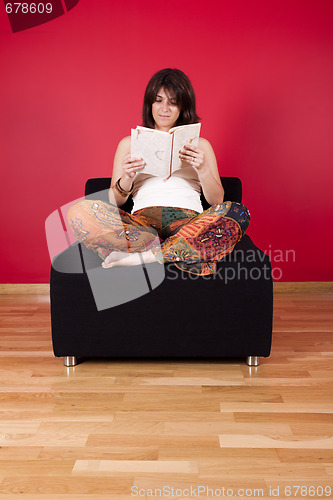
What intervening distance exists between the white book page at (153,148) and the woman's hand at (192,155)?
0.07 metres

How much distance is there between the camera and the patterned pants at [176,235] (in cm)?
173

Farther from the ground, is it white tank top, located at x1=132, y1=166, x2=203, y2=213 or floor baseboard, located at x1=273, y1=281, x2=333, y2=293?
white tank top, located at x1=132, y1=166, x2=203, y2=213

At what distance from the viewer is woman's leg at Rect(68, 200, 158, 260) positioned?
178cm

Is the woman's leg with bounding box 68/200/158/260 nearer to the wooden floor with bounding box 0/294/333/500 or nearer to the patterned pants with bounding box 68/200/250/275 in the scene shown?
the patterned pants with bounding box 68/200/250/275

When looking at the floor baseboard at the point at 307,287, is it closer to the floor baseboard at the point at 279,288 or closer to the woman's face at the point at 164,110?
the floor baseboard at the point at 279,288

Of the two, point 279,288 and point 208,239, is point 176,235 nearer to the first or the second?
point 208,239

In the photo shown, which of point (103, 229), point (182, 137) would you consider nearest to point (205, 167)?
point (182, 137)

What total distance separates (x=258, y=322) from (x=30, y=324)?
123 centimetres

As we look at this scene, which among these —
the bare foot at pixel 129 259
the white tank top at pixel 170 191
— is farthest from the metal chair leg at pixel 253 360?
the white tank top at pixel 170 191

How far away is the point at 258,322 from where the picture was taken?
5.65ft

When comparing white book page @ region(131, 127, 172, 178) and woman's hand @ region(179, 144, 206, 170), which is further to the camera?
woman's hand @ region(179, 144, 206, 170)

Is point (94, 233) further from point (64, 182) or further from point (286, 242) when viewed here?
point (286, 242)

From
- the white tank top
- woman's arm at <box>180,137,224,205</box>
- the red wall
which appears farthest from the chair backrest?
the red wall

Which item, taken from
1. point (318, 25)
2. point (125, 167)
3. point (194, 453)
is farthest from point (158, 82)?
point (194, 453)
